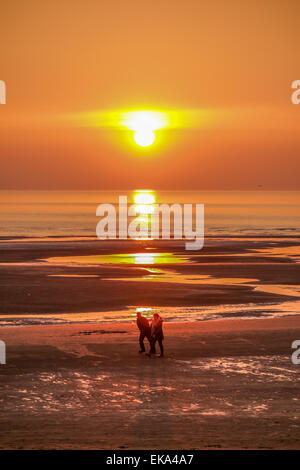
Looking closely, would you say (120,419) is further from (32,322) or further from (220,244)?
(220,244)

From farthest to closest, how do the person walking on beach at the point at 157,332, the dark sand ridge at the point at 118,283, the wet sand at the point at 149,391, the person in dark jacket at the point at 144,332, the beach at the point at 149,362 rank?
the dark sand ridge at the point at 118,283 < the person in dark jacket at the point at 144,332 < the person walking on beach at the point at 157,332 < the beach at the point at 149,362 < the wet sand at the point at 149,391

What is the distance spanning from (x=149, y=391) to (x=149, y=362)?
10.9 feet

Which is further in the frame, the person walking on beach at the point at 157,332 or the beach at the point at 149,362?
the person walking on beach at the point at 157,332

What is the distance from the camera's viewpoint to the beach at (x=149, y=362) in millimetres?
15422

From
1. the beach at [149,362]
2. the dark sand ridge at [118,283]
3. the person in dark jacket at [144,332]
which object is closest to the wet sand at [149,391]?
the beach at [149,362]

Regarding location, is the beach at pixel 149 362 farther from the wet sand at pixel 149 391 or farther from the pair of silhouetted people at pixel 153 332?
the pair of silhouetted people at pixel 153 332

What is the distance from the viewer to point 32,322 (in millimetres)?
29766

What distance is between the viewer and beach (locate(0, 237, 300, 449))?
15.4 meters

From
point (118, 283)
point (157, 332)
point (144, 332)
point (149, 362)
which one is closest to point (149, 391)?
point (149, 362)

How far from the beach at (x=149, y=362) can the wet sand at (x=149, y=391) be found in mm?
36

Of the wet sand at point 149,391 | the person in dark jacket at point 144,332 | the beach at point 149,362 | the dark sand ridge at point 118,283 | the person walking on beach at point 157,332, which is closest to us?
the wet sand at point 149,391

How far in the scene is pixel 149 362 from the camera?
21828 millimetres

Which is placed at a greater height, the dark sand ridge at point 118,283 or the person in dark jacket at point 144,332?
the dark sand ridge at point 118,283
